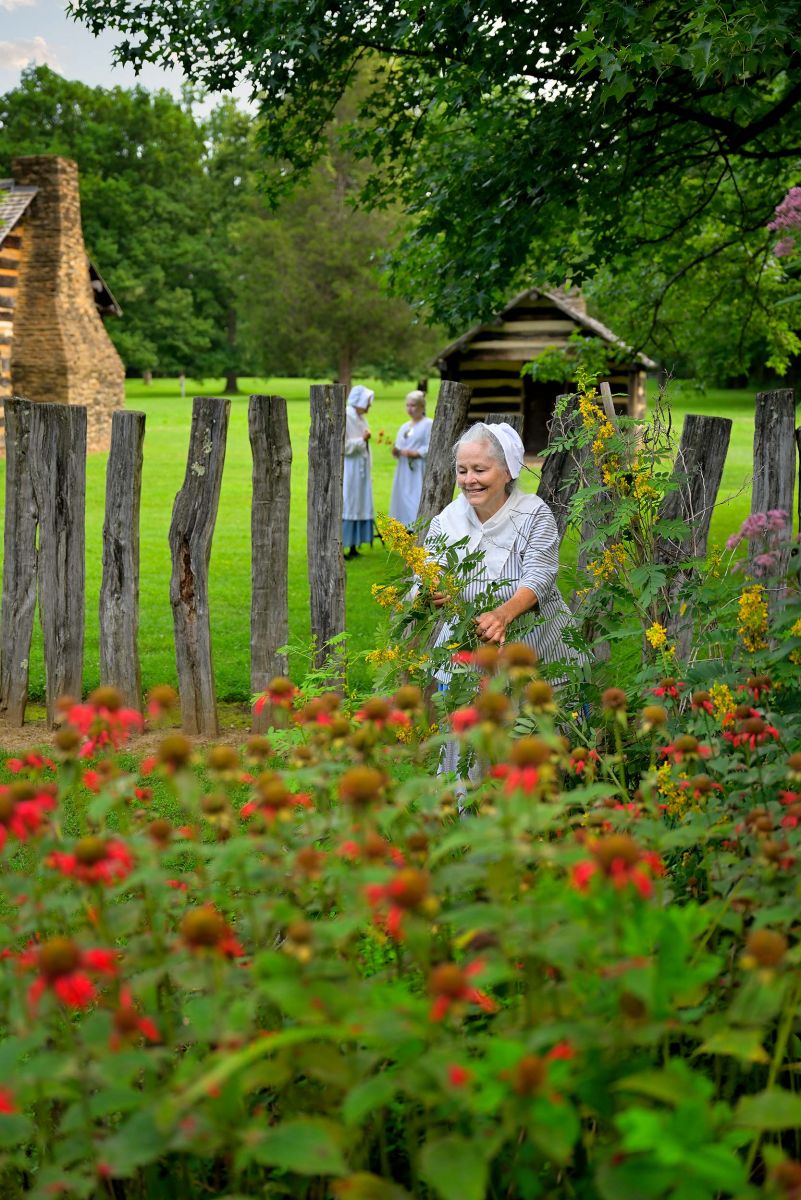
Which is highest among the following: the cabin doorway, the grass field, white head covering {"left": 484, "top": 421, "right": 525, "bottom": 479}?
the cabin doorway

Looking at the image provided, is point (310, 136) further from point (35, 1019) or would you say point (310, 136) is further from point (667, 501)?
point (35, 1019)

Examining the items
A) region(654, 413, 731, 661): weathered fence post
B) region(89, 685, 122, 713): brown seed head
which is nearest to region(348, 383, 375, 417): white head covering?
region(654, 413, 731, 661): weathered fence post

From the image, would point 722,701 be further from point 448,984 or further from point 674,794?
point 448,984

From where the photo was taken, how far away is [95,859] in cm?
134

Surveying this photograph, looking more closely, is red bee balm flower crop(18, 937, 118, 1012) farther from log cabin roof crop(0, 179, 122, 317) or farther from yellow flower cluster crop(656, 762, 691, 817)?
log cabin roof crop(0, 179, 122, 317)

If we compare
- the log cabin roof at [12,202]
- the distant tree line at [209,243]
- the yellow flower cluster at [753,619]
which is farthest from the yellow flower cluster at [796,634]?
the distant tree line at [209,243]

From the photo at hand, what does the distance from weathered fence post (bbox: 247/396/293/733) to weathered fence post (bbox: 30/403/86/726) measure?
92 centimetres

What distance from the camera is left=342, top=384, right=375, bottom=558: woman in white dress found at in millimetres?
12711

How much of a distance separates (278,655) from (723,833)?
3.83 metres

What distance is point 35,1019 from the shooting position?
1327mm

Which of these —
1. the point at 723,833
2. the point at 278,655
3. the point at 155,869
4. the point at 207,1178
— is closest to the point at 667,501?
the point at 278,655

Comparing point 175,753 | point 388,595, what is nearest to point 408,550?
point 388,595

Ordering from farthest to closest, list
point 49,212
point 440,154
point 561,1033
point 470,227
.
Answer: point 49,212, point 440,154, point 470,227, point 561,1033

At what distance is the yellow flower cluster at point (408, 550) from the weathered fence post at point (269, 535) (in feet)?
6.26
